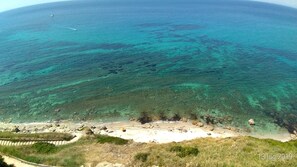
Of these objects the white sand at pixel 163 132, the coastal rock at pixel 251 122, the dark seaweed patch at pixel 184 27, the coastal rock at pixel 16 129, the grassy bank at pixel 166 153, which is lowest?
the coastal rock at pixel 16 129

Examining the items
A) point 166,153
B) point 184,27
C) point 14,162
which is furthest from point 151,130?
point 184,27

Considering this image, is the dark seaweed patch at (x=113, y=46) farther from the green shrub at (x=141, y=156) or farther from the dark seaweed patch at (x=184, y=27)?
the green shrub at (x=141, y=156)

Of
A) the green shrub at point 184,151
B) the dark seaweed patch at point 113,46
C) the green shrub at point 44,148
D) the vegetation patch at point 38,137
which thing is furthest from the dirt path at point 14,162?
the dark seaweed patch at point 113,46

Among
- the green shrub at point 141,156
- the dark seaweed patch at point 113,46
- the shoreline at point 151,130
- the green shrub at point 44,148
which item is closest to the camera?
the green shrub at point 141,156

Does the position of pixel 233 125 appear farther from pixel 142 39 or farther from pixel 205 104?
pixel 142 39

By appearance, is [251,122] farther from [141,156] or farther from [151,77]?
[141,156]

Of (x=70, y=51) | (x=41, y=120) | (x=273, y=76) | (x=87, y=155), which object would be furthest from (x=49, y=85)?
(x=273, y=76)

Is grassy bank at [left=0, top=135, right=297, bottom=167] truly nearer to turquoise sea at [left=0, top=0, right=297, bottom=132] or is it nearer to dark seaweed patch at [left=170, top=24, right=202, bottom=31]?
turquoise sea at [left=0, top=0, right=297, bottom=132]

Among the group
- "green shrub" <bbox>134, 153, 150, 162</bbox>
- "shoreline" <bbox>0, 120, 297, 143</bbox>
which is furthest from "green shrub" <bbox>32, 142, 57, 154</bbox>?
"green shrub" <bbox>134, 153, 150, 162</bbox>
